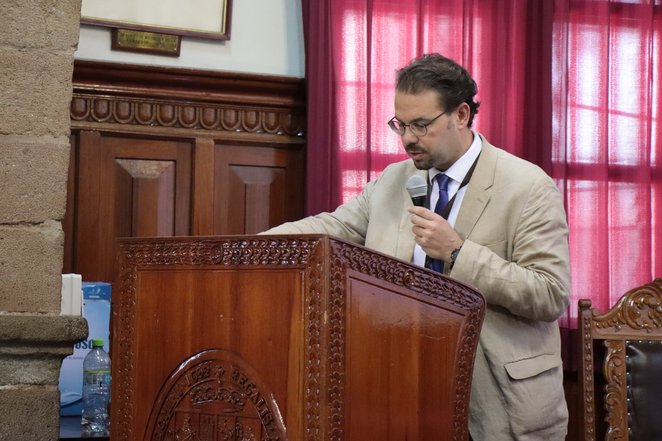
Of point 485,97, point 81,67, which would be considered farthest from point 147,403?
point 485,97

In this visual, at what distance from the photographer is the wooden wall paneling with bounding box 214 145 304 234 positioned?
378 cm

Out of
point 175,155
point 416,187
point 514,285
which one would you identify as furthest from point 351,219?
point 175,155

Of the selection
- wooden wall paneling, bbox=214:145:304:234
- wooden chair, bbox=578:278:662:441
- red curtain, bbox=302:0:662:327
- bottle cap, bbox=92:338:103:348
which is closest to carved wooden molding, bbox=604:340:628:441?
wooden chair, bbox=578:278:662:441

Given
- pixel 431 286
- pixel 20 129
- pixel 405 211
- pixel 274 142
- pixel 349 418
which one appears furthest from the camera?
pixel 274 142

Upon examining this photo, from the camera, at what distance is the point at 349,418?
183cm

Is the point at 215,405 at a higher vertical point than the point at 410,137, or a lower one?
lower

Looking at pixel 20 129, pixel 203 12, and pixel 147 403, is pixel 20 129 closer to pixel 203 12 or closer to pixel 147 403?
pixel 147 403

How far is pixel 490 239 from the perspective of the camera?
2625 millimetres

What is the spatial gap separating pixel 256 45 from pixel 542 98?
114 cm

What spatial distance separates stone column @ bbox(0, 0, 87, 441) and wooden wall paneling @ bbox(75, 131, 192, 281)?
4.50 ft

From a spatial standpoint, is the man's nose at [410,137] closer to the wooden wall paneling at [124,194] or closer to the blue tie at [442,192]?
the blue tie at [442,192]

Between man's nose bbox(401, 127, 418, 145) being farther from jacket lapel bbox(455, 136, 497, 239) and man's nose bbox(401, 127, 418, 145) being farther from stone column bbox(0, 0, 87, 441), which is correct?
stone column bbox(0, 0, 87, 441)

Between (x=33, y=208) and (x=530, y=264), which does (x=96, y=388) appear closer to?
(x=33, y=208)

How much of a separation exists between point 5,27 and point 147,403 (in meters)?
0.89
